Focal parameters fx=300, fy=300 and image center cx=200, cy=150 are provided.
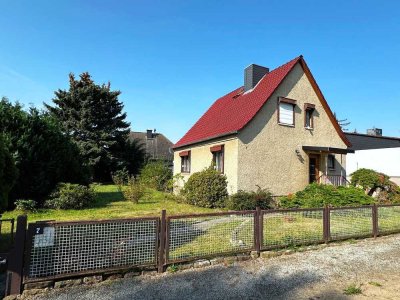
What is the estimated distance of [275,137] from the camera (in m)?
14.7

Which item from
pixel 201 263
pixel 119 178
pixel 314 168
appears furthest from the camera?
pixel 119 178

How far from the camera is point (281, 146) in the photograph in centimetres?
1488

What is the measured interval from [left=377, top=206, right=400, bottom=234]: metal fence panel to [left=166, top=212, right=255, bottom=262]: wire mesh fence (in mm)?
4656

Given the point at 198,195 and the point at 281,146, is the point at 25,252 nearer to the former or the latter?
the point at 198,195

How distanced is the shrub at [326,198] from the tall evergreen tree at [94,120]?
A: 19.7 meters

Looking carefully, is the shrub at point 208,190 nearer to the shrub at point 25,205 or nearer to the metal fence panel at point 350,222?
the metal fence panel at point 350,222

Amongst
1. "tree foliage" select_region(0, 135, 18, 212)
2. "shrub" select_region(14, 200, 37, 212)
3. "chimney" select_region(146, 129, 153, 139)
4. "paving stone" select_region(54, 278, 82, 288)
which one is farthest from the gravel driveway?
"chimney" select_region(146, 129, 153, 139)

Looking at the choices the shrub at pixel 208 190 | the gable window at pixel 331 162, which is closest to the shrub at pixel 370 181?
the gable window at pixel 331 162

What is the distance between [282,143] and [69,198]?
10051 millimetres

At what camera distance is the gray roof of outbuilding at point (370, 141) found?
31984mm

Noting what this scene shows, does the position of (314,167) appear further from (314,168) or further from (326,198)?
(326,198)

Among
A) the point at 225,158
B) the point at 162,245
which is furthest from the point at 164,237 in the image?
the point at 225,158

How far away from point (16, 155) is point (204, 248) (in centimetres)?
923

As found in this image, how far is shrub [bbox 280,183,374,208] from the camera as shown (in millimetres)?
12180
